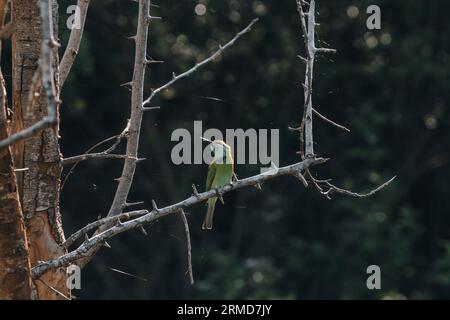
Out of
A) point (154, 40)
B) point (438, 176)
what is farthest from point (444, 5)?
point (154, 40)

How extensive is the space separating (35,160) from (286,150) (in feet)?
18.6

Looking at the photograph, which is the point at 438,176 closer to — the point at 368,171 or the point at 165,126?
the point at 368,171

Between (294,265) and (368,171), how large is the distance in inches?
45.1

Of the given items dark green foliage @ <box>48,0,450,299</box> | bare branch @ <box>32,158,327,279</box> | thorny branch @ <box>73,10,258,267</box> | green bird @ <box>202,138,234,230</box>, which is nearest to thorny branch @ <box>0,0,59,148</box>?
bare branch @ <box>32,158,327,279</box>

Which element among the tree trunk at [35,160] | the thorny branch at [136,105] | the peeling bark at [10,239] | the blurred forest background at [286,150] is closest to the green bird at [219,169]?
the thorny branch at [136,105]

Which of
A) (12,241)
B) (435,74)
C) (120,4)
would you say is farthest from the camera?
(435,74)

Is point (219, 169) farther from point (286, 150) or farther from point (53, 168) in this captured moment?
point (286, 150)

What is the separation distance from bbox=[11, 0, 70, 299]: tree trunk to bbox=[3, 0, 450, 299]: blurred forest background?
→ 4.93 meters

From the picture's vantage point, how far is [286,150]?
29.1ft

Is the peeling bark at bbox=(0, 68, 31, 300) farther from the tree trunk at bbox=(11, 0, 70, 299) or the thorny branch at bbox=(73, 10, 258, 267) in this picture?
the thorny branch at bbox=(73, 10, 258, 267)

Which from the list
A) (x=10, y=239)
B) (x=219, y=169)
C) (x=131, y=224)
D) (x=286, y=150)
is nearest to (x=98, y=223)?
(x=131, y=224)

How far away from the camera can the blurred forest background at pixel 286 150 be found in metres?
8.49

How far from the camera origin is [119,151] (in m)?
8.46

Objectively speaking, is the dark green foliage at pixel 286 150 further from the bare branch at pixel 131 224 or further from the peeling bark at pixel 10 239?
the peeling bark at pixel 10 239
